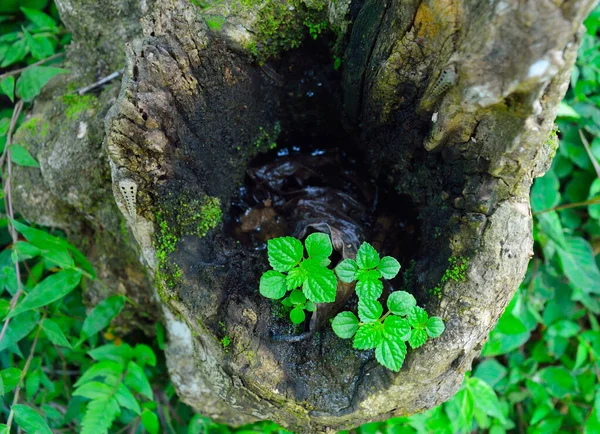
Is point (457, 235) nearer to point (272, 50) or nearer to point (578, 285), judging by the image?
point (272, 50)

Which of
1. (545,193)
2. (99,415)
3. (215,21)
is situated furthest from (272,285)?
(545,193)

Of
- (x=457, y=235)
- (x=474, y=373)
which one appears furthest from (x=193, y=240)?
(x=474, y=373)

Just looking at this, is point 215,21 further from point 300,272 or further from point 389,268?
point 389,268

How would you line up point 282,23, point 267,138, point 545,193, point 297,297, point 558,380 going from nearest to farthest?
1. point 297,297
2. point 282,23
3. point 267,138
4. point 545,193
5. point 558,380

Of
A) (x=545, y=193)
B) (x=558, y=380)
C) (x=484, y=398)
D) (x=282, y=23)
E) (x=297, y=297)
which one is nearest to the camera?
(x=297, y=297)

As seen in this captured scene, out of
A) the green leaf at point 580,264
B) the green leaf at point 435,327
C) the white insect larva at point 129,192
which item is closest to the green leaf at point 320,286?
the green leaf at point 435,327

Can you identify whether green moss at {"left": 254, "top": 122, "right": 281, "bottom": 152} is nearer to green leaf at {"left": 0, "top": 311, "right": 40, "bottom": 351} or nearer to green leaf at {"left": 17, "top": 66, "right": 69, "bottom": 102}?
green leaf at {"left": 17, "top": 66, "right": 69, "bottom": 102}
